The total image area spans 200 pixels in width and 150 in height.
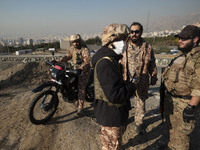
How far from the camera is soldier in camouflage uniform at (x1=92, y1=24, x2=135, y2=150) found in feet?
4.50

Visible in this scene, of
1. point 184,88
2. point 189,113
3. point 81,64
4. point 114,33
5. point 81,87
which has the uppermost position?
point 114,33

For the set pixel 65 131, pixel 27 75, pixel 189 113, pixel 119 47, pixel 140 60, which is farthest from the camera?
pixel 27 75

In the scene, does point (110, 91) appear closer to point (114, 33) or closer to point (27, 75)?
point (114, 33)

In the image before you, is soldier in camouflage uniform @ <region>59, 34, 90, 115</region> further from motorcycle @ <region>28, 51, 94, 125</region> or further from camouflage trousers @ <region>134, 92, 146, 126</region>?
camouflage trousers @ <region>134, 92, 146, 126</region>

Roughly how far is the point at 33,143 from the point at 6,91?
11.5 feet

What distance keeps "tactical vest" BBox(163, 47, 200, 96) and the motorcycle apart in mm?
1748

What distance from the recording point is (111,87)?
1.35m

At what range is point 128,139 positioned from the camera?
2615 mm

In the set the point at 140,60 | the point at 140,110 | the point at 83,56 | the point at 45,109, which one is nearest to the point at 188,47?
the point at 140,60

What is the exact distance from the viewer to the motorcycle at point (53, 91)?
2816 mm

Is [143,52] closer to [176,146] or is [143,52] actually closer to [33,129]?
[176,146]

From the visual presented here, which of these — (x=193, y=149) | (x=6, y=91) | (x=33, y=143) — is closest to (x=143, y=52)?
(x=193, y=149)

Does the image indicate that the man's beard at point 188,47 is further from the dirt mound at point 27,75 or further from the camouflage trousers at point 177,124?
the dirt mound at point 27,75

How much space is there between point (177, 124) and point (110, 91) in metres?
1.35
